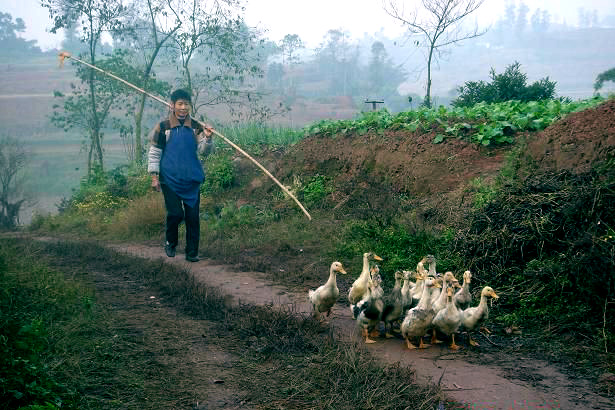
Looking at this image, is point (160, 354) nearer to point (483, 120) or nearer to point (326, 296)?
point (326, 296)

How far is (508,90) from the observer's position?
56.7 feet

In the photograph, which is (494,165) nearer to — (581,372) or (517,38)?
(581,372)

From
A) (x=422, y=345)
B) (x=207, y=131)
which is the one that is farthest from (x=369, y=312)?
(x=207, y=131)

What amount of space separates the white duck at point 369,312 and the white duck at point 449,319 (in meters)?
0.56

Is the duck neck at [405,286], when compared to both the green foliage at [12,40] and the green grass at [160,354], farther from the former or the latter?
the green foliage at [12,40]

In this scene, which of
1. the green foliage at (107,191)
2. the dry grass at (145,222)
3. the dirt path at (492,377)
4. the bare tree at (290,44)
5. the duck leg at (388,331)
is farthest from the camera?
the bare tree at (290,44)

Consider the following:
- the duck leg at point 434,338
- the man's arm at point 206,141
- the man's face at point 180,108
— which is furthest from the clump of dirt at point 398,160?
the duck leg at point 434,338

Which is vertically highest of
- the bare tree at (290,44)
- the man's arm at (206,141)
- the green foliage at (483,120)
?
the bare tree at (290,44)

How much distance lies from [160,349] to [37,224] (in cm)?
1487

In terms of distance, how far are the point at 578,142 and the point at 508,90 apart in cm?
835

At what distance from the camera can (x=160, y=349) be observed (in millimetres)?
5605

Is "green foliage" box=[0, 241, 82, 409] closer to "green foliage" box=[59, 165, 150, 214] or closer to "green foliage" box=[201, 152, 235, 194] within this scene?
"green foliage" box=[201, 152, 235, 194]

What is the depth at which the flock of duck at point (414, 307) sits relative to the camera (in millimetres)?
5848

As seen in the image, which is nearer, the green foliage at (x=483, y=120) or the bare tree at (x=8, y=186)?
the green foliage at (x=483, y=120)
